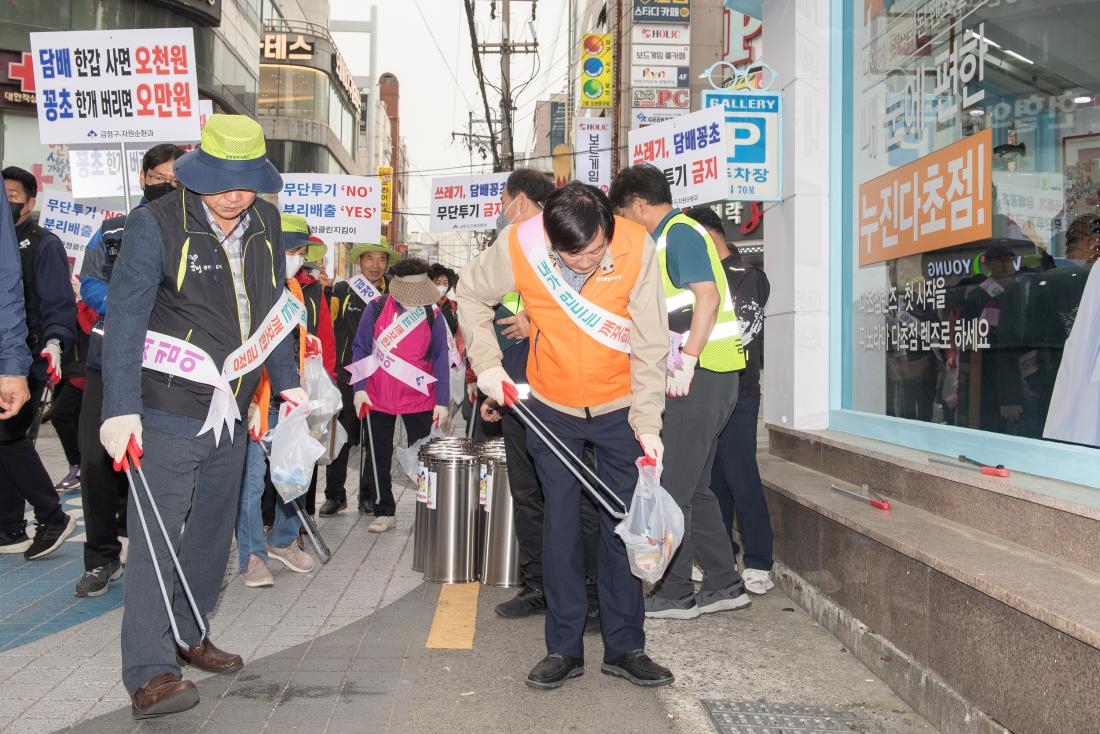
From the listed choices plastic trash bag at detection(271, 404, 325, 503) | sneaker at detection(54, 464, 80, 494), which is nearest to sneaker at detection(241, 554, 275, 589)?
plastic trash bag at detection(271, 404, 325, 503)

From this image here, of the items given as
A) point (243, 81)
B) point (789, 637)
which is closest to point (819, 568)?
point (789, 637)

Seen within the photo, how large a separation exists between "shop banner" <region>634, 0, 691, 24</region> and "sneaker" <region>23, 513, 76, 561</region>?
87.7ft

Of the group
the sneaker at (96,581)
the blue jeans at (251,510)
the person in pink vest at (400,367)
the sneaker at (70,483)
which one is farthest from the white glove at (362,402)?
the sneaker at (70,483)

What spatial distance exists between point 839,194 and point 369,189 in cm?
678

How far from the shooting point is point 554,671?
165 inches

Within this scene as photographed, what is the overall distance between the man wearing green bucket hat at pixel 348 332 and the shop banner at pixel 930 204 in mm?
4214

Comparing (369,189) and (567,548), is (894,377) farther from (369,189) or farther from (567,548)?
(369,189)

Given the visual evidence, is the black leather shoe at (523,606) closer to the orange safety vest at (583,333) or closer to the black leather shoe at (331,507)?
the orange safety vest at (583,333)

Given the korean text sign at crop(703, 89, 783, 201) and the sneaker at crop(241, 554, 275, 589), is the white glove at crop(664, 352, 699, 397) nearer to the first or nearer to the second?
the sneaker at crop(241, 554, 275, 589)

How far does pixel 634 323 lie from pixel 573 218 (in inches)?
20.9

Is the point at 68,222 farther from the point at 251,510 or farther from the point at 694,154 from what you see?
the point at 694,154

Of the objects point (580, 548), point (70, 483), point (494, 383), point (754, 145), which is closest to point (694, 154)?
point (754, 145)

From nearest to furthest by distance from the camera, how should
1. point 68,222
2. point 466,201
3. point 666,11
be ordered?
point 68,222 < point 466,201 < point 666,11

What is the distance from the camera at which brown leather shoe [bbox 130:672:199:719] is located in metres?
3.73
